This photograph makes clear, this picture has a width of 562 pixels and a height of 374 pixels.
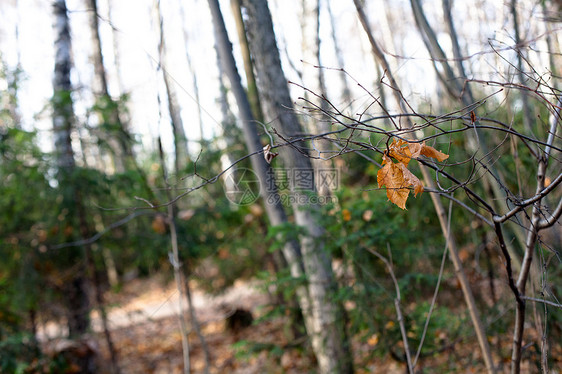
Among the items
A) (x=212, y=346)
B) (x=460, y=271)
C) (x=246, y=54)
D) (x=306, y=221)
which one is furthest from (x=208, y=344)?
(x=460, y=271)

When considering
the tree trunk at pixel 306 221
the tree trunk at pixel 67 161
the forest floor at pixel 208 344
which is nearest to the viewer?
the tree trunk at pixel 306 221

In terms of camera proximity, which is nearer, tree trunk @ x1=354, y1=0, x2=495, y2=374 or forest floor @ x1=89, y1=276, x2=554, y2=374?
tree trunk @ x1=354, y1=0, x2=495, y2=374

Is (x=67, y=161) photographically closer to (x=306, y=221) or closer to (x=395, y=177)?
(x=306, y=221)

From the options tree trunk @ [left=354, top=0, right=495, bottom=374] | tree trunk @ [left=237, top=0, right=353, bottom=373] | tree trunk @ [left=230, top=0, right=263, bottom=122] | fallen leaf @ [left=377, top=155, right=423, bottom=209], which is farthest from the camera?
tree trunk @ [left=230, top=0, right=263, bottom=122]

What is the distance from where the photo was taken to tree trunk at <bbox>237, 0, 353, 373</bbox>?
12.0 ft

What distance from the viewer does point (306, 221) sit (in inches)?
148

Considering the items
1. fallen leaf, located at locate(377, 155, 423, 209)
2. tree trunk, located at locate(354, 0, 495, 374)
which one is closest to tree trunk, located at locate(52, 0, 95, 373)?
tree trunk, located at locate(354, 0, 495, 374)

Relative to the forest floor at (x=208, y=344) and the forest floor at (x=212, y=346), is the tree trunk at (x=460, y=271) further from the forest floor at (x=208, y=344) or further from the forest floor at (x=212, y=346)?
the forest floor at (x=208, y=344)

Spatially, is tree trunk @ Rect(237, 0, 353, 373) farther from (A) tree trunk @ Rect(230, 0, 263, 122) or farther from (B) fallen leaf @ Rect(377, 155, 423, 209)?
(B) fallen leaf @ Rect(377, 155, 423, 209)

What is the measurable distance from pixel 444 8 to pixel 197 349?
20.4 feet

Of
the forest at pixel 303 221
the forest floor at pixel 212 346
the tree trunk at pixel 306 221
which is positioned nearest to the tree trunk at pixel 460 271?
the forest at pixel 303 221

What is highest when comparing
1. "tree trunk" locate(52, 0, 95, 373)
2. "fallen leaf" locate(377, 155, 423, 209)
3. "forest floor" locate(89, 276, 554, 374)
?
"tree trunk" locate(52, 0, 95, 373)

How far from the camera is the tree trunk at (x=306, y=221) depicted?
144 inches

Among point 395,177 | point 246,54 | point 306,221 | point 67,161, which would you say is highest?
point 246,54
